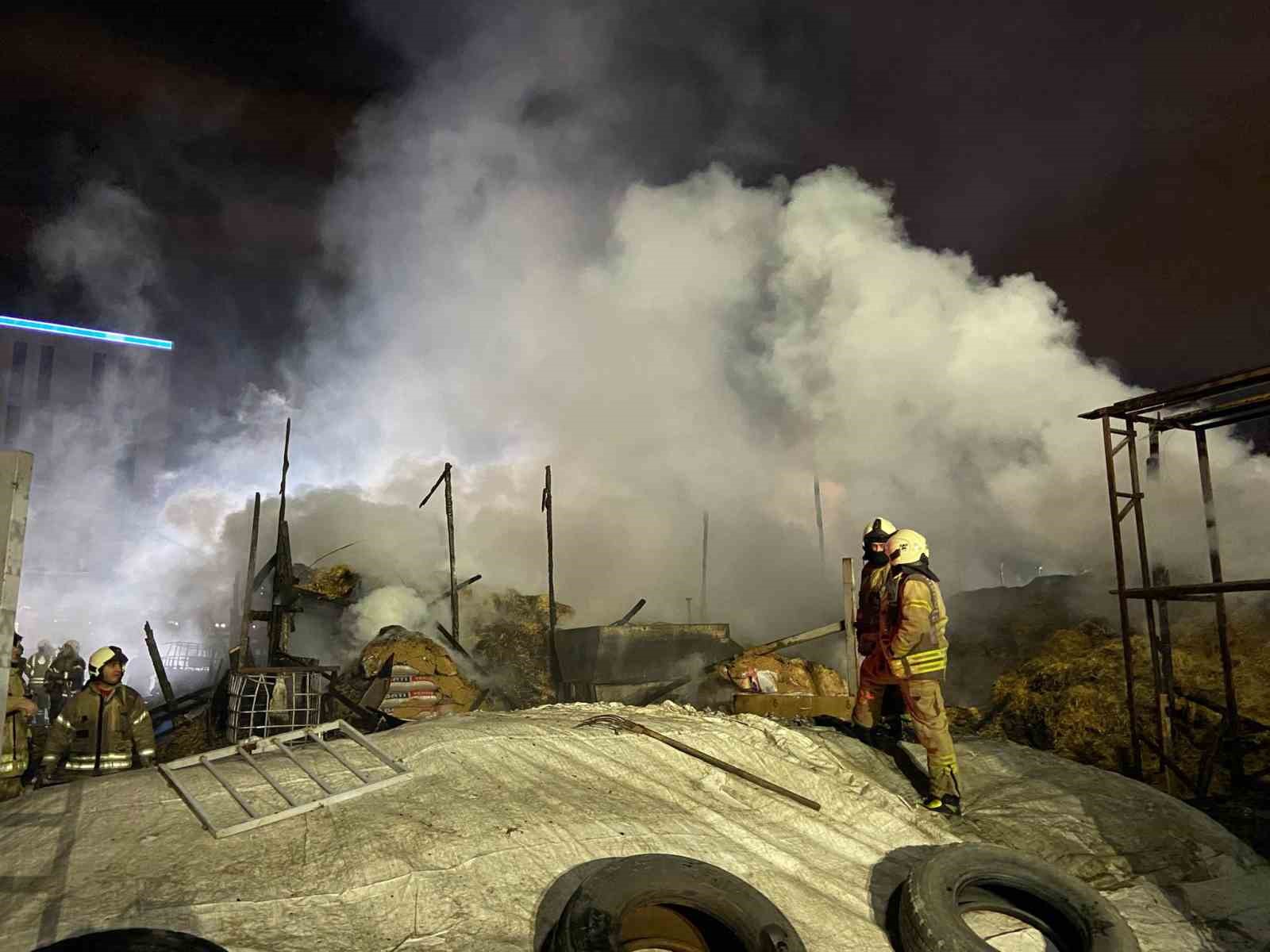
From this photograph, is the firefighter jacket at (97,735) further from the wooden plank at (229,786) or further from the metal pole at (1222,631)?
the metal pole at (1222,631)

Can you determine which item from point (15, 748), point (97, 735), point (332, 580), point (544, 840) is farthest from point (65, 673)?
point (544, 840)

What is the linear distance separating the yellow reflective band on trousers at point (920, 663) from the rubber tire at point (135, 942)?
5.40 m

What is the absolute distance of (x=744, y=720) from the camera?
8188 mm

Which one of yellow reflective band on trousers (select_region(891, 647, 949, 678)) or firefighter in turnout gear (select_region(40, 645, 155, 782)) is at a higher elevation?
yellow reflective band on trousers (select_region(891, 647, 949, 678))

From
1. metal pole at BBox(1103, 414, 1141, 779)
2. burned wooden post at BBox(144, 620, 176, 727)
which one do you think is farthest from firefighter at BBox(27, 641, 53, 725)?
metal pole at BBox(1103, 414, 1141, 779)

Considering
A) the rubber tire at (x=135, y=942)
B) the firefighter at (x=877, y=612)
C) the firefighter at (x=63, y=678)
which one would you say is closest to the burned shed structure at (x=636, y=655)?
the firefighter at (x=877, y=612)

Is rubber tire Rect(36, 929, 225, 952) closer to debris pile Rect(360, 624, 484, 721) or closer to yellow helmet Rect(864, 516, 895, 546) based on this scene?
yellow helmet Rect(864, 516, 895, 546)

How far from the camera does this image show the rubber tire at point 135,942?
11.0ft

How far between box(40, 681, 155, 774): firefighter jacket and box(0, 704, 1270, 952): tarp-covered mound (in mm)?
1356

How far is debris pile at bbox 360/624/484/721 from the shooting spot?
49.1 feet

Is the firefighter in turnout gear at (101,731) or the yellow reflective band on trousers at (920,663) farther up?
the yellow reflective band on trousers at (920,663)

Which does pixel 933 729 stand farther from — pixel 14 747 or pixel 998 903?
pixel 14 747

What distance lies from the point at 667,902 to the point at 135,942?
2.61 m

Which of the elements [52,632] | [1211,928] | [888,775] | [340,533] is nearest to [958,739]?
[888,775]
